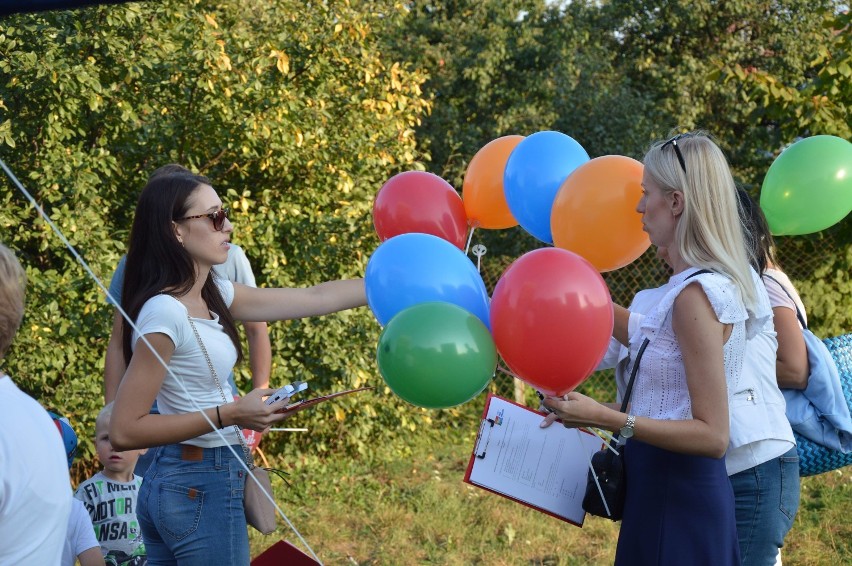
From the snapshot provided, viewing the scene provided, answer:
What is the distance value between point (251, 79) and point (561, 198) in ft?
10.6

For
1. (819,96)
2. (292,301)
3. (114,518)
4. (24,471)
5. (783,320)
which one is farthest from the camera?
(819,96)

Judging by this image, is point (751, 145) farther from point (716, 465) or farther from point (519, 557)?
point (716, 465)

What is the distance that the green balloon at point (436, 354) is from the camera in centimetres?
211

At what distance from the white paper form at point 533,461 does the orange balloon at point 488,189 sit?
642 mm

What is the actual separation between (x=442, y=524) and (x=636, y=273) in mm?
3029

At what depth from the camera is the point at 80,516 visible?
105 inches

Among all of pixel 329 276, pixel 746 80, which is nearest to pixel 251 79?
pixel 329 276

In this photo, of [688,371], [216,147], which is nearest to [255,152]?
[216,147]

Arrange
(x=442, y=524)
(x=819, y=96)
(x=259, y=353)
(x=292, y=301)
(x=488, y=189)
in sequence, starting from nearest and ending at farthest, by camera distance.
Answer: (x=292, y=301) → (x=488, y=189) → (x=259, y=353) → (x=442, y=524) → (x=819, y=96)

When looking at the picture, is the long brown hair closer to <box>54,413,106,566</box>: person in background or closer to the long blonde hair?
<box>54,413,106,566</box>: person in background

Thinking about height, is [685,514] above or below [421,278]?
below

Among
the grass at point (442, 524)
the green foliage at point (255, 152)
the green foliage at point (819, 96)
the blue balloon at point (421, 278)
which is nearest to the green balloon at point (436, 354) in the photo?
the blue balloon at point (421, 278)

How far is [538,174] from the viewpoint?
2672 millimetres

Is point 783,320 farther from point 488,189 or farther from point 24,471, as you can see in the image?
point 24,471
